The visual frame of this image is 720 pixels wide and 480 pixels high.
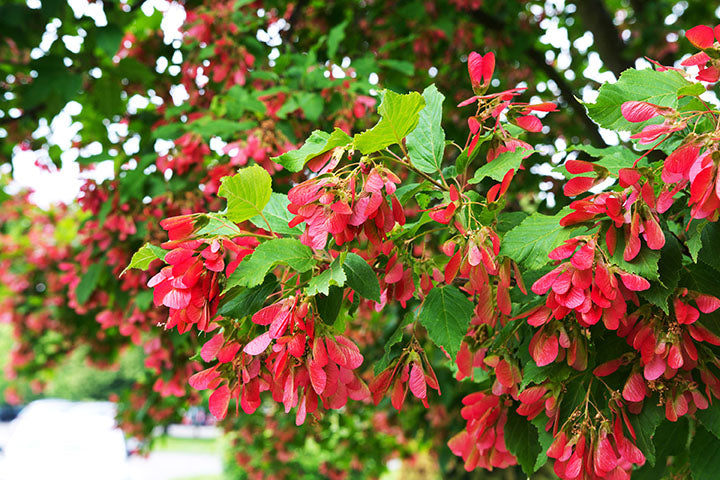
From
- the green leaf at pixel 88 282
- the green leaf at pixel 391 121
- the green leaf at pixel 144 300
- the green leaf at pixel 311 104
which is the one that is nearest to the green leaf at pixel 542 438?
the green leaf at pixel 391 121

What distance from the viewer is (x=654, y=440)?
119 centimetres

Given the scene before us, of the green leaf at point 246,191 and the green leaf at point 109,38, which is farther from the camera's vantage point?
the green leaf at point 109,38

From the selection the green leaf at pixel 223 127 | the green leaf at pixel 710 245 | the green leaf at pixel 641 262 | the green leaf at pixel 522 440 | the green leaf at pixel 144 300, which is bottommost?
the green leaf at pixel 144 300

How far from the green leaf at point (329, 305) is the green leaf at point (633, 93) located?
569 millimetres

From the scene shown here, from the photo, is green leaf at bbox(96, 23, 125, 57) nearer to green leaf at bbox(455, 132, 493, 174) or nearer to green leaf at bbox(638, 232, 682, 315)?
green leaf at bbox(455, 132, 493, 174)

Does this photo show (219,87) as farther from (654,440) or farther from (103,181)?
(654,440)

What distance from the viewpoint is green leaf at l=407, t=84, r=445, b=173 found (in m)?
1.10

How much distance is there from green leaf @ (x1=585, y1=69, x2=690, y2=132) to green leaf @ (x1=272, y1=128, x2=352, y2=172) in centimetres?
47

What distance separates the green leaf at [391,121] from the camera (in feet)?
2.98

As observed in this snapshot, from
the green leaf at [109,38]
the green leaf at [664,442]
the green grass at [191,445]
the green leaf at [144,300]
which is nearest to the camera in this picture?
the green leaf at [664,442]

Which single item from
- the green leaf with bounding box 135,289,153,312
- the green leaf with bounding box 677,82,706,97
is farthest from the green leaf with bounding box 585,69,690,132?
the green leaf with bounding box 135,289,153,312

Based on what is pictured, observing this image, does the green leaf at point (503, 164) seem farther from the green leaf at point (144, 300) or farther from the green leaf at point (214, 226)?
the green leaf at point (144, 300)

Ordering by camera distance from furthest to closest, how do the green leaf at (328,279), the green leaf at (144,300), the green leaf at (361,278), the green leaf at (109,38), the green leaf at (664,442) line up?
the green leaf at (109,38)
the green leaf at (144,300)
the green leaf at (664,442)
the green leaf at (361,278)
the green leaf at (328,279)

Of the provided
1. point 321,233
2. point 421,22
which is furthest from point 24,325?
point 321,233
